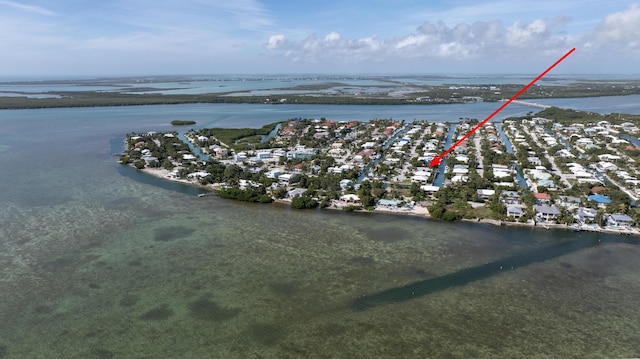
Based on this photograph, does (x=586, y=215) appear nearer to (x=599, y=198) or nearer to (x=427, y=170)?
(x=599, y=198)

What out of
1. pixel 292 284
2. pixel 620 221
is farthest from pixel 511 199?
pixel 292 284

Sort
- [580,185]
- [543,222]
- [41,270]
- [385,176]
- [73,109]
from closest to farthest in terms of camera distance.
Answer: [41,270] < [543,222] < [580,185] < [385,176] < [73,109]

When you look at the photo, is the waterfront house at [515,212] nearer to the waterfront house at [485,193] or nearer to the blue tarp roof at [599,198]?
the waterfront house at [485,193]

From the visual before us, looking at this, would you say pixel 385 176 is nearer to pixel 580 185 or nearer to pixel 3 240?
pixel 580 185

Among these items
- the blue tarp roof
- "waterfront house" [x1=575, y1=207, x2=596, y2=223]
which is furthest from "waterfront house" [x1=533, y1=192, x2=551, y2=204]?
the blue tarp roof

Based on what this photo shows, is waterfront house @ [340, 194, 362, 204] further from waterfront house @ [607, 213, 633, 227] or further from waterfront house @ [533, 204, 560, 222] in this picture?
waterfront house @ [607, 213, 633, 227]

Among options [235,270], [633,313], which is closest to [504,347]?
[633,313]
